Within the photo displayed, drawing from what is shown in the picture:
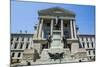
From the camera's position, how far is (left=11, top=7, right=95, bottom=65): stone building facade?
2.48 meters

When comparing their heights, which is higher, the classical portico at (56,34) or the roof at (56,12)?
the roof at (56,12)

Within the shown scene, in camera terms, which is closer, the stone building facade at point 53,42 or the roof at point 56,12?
the stone building facade at point 53,42

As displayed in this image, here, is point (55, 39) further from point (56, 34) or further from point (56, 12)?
point (56, 12)

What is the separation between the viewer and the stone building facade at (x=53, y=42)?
8.13 feet

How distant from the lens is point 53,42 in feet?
8.63

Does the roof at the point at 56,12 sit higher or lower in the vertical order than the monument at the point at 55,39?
higher

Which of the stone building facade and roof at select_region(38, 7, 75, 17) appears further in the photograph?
roof at select_region(38, 7, 75, 17)

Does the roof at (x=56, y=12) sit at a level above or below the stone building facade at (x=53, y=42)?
above

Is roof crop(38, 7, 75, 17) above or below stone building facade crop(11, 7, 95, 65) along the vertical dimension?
above

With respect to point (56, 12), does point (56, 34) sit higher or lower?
lower

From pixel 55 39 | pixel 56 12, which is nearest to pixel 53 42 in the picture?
pixel 55 39
